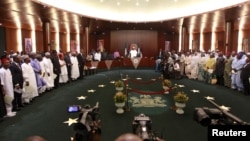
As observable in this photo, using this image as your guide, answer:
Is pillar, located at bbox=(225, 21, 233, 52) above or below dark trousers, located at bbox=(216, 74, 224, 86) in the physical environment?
above

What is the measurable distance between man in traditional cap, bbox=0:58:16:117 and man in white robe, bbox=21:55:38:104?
98 centimetres

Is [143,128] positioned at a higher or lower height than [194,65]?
lower

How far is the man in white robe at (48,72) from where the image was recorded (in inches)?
352

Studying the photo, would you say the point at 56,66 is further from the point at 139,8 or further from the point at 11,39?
the point at 139,8

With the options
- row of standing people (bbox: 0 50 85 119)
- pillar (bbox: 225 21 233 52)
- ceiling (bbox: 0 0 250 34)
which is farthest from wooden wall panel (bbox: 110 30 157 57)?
row of standing people (bbox: 0 50 85 119)

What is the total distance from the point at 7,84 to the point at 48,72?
3.15m

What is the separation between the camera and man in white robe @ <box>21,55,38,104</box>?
23.1 feet

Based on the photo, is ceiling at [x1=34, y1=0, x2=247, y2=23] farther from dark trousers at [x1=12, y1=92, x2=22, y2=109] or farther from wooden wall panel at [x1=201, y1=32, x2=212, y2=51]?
wooden wall panel at [x1=201, y1=32, x2=212, y2=51]

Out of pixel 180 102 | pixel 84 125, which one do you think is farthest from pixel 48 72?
pixel 84 125

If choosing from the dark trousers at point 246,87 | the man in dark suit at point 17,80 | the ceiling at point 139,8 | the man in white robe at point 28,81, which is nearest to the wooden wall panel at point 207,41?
the ceiling at point 139,8

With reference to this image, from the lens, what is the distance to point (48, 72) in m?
9.04

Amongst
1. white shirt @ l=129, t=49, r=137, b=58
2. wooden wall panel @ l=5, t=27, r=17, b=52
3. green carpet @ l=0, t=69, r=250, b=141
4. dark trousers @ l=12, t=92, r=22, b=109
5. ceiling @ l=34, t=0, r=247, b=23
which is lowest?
green carpet @ l=0, t=69, r=250, b=141

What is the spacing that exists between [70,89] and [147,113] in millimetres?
4534

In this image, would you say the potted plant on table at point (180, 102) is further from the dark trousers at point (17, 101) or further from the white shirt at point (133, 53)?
the white shirt at point (133, 53)
